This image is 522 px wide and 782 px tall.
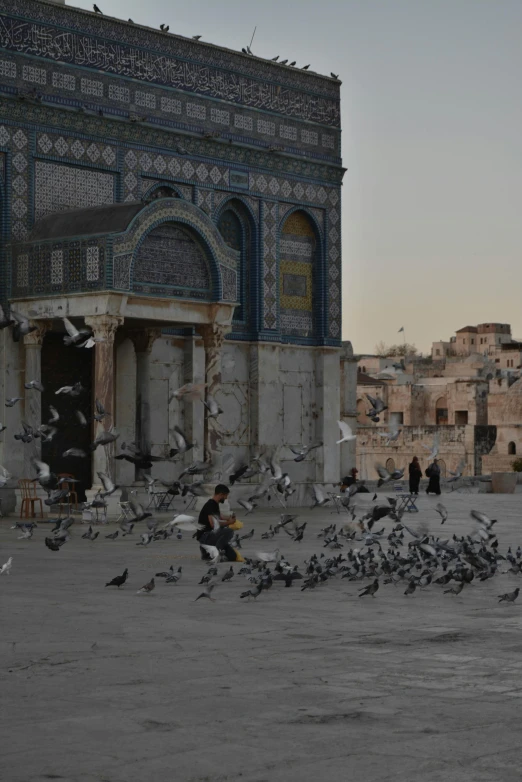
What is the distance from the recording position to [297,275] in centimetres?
2841

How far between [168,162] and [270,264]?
3.30 m

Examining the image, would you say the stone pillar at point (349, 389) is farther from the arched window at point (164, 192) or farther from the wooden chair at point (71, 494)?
the wooden chair at point (71, 494)

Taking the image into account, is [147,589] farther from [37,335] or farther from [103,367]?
[37,335]

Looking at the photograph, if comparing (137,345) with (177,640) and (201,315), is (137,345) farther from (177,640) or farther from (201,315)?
(177,640)

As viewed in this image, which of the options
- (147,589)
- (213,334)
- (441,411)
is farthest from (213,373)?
(441,411)

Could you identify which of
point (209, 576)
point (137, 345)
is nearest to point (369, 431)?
point (137, 345)

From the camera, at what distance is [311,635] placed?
9.38 m

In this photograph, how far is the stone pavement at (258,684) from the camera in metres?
5.61

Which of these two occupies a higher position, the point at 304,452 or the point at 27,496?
the point at 304,452

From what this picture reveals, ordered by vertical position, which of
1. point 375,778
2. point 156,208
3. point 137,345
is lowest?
point 375,778

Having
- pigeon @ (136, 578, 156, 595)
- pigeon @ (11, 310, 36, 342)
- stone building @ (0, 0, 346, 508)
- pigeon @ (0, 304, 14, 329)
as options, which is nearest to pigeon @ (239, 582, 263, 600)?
pigeon @ (136, 578, 156, 595)

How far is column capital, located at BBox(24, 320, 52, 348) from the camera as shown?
2259 centimetres

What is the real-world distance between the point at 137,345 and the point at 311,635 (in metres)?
15.9

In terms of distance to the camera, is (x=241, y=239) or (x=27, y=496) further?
(x=241, y=239)
